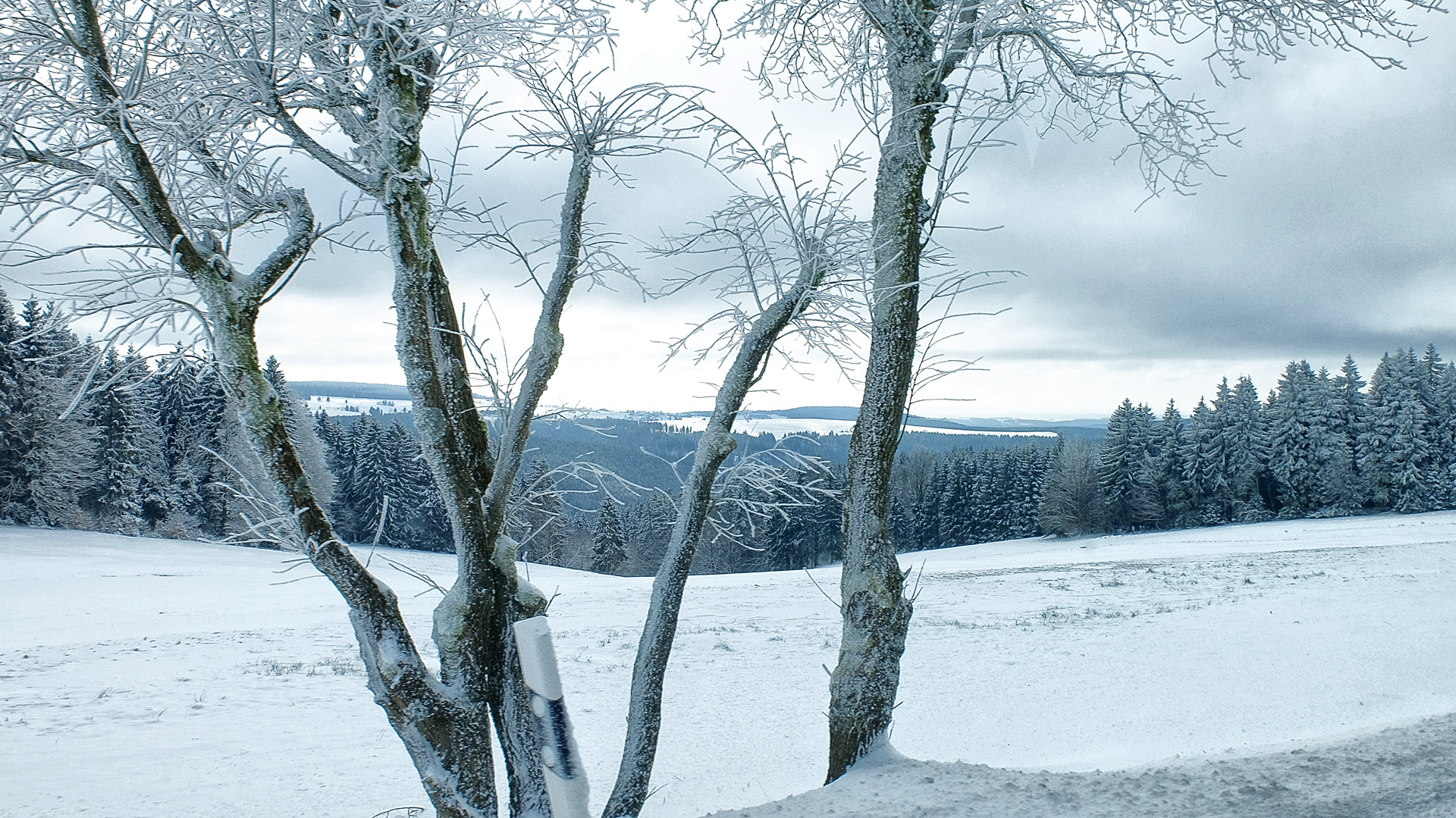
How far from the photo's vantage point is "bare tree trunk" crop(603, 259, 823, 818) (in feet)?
13.9

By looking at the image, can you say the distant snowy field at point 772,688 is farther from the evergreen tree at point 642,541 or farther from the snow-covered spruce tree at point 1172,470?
the evergreen tree at point 642,541

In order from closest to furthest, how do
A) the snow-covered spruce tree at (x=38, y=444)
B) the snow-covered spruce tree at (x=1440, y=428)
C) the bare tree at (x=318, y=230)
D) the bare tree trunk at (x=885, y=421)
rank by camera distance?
the bare tree at (x=318, y=230), the bare tree trunk at (x=885, y=421), the snow-covered spruce tree at (x=38, y=444), the snow-covered spruce tree at (x=1440, y=428)

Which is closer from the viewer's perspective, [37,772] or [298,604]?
[37,772]

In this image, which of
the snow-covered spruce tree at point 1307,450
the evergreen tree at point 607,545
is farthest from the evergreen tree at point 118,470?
the snow-covered spruce tree at point 1307,450

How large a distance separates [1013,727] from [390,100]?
8220mm

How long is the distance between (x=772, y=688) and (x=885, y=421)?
6716 mm


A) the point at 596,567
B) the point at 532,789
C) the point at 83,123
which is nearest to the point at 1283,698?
the point at 532,789

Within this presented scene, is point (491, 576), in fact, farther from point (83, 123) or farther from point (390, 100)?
point (83, 123)

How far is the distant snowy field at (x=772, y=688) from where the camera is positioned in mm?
6953

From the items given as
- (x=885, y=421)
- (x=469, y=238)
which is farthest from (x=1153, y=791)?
(x=469, y=238)

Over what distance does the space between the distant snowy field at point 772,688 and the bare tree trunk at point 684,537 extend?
693mm

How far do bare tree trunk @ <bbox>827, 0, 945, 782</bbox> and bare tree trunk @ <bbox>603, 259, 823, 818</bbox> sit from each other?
2.29 feet

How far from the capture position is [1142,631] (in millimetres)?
12102

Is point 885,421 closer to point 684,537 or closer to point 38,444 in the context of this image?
point 684,537
